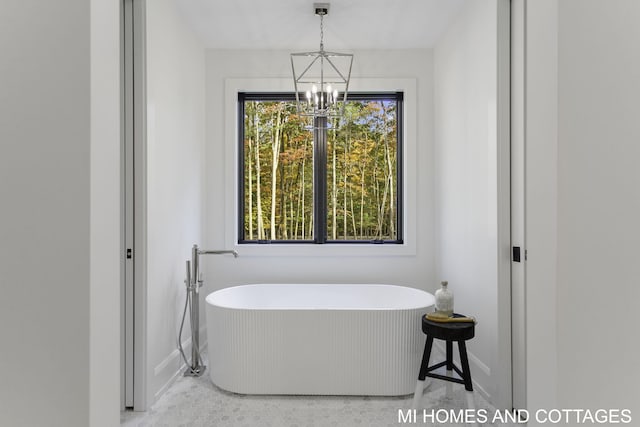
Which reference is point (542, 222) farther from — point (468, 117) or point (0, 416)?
point (468, 117)

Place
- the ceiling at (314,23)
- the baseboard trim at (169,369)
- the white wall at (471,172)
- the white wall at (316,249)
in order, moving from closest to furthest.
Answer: the white wall at (471,172) < the baseboard trim at (169,369) < the ceiling at (314,23) < the white wall at (316,249)

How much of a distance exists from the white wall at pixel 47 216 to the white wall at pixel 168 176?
5.00 ft

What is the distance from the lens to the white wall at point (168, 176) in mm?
2523

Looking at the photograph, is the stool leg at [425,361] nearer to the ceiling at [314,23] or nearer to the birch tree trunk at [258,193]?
the birch tree trunk at [258,193]

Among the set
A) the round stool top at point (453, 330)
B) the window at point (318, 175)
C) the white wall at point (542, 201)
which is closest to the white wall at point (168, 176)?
the window at point (318, 175)

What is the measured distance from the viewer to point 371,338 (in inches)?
103

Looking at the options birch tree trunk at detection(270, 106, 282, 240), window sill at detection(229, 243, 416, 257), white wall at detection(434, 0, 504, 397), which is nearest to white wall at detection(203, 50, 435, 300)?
window sill at detection(229, 243, 416, 257)

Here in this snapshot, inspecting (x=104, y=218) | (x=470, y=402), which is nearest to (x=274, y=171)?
(x=470, y=402)

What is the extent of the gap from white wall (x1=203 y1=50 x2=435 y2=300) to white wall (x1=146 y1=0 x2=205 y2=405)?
247 mm

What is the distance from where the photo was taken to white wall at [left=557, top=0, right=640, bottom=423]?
92cm

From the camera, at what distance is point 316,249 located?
3.70m

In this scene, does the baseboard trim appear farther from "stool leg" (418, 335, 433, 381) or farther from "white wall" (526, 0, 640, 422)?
"white wall" (526, 0, 640, 422)

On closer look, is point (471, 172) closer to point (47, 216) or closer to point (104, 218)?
point (104, 218)

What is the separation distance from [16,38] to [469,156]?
253cm
